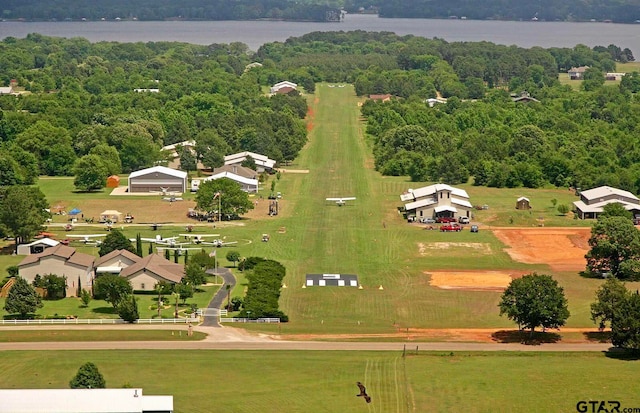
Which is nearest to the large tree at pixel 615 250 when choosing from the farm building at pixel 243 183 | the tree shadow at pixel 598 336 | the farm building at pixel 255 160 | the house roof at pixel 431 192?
the tree shadow at pixel 598 336

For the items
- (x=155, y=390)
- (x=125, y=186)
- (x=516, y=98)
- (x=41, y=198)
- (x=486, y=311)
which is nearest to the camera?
(x=155, y=390)

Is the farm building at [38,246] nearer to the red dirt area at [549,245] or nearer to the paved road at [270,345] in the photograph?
the paved road at [270,345]

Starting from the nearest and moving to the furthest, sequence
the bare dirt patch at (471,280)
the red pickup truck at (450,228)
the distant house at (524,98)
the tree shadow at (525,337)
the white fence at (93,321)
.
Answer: the tree shadow at (525,337)
the white fence at (93,321)
the bare dirt patch at (471,280)
the red pickup truck at (450,228)
the distant house at (524,98)

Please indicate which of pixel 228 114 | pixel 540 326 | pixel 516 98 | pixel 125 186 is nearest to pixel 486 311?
pixel 540 326

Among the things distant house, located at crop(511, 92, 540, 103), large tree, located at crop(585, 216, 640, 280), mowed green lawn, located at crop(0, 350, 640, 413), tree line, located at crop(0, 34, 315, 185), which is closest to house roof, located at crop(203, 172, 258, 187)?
tree line, located at crop(0, 34, 315, 185)

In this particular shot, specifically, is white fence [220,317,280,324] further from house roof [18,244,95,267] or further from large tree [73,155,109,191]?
large tree [73,155,109,191]

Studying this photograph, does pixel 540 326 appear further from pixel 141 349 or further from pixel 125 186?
pixel 125 186

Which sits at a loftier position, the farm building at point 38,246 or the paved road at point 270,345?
the farm building at point 38,246
